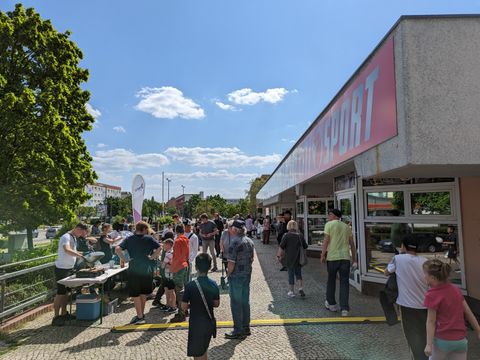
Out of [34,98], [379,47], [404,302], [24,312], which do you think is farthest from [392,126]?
[34,98]

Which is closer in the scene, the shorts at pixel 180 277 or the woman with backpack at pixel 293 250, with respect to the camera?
the shorts at pixel 180 277

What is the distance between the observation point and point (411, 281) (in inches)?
148

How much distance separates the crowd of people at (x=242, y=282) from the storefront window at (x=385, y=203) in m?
1.33

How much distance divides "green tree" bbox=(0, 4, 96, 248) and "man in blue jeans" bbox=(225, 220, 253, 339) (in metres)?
9.39

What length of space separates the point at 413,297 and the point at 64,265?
18.4 feet

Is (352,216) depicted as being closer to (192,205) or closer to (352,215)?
(352,215)

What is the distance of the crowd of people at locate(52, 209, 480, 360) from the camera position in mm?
3127

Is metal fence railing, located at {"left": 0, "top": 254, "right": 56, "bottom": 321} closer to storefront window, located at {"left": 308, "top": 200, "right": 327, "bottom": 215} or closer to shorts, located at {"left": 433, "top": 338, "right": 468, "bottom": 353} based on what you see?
shorts, located at {"left": 433, "top": 338, "right": 468, "bottom": 353}

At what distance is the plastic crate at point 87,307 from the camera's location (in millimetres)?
6160

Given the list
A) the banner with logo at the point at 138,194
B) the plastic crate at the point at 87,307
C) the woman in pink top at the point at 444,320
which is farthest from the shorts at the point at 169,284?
the banner with logo at the point at 138,194

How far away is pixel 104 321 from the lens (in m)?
6.25

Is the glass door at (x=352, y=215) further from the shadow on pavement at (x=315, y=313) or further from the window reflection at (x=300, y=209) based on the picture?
the window reflection at (x=300, y=209)

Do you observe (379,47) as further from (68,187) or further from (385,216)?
(68,187)

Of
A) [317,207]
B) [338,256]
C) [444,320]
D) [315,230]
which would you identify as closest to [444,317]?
[444,320]
